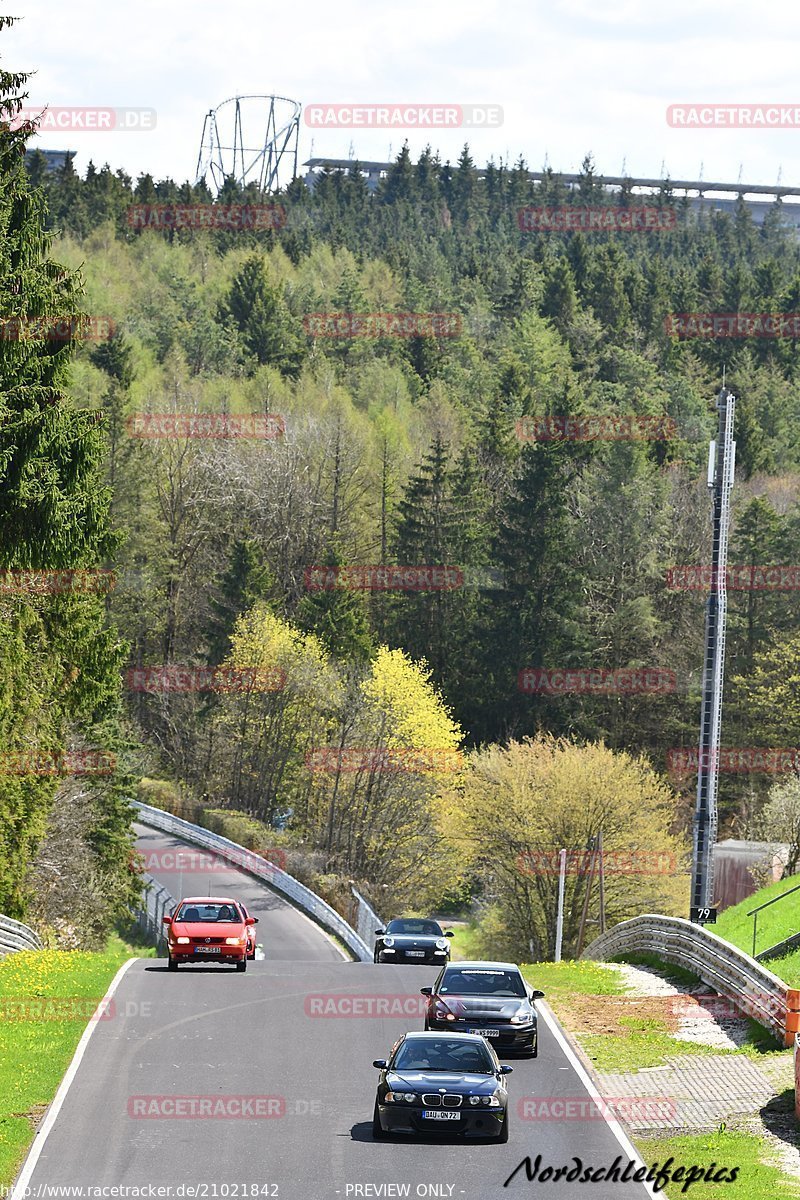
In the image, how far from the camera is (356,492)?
102062 mm

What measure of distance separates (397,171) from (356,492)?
8719 cm

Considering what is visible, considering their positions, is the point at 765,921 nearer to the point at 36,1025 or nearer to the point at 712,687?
the point at 712,687

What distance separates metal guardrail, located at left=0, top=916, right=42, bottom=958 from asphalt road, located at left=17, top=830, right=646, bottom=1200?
252 centimetres

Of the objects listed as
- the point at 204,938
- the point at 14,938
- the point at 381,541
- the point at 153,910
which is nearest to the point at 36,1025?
the point at 14,938

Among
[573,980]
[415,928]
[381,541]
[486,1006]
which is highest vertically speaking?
[381,541]

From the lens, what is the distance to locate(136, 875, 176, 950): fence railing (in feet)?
194

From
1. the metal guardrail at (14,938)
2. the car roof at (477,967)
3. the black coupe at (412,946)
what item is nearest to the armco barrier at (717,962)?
the car roof at (477,967)

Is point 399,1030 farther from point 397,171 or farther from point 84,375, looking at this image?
point 397,171

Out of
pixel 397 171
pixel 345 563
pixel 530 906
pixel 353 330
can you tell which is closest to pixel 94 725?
pixel 530 906

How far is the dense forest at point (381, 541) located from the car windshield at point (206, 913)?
5.68 metres

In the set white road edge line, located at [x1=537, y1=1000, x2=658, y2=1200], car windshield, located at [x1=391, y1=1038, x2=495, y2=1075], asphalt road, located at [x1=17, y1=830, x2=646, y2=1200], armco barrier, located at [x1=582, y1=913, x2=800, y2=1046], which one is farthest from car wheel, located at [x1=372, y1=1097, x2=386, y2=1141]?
armco barrier, located at [x1=582, y1=913, x2=800, y2=1046]

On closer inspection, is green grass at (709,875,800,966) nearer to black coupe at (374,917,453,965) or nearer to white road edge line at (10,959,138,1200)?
black coupe at (374,917,453,965)

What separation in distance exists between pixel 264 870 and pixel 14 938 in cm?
3467

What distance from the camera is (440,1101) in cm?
1842
